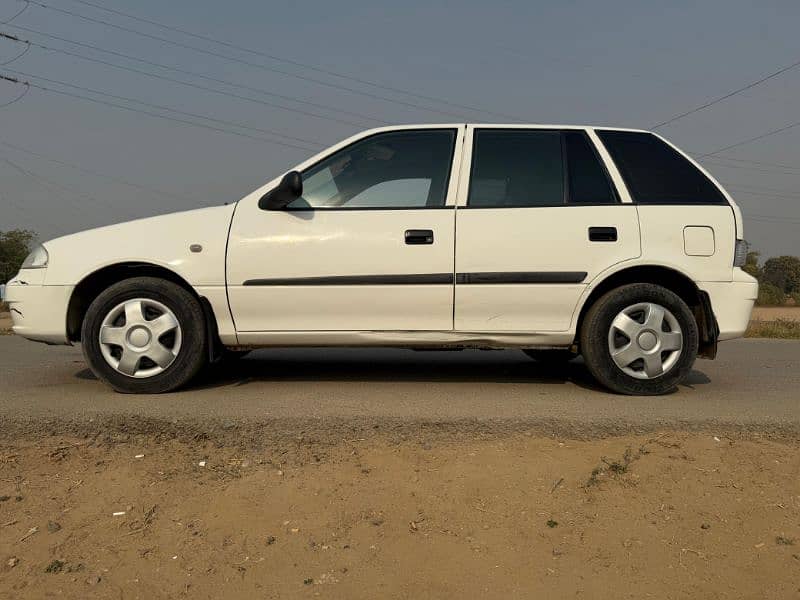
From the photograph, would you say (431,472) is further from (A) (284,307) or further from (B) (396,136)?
(B) (396,136)

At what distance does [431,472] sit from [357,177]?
2.29 metres

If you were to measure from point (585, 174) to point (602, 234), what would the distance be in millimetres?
469

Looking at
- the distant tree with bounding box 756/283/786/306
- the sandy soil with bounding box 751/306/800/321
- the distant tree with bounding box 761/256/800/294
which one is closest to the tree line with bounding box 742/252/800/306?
the distant tree with bounding box 761/256/800/294

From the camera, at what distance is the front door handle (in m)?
4.22

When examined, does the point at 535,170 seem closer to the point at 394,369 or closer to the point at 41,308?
the point at 394,369

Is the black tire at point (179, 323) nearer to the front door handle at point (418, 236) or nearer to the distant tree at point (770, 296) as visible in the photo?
the front door handle at point (418, 236)

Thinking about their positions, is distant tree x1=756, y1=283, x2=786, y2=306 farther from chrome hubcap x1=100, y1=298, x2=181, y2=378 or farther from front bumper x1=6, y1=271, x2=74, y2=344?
front bumper x1=6, y1=271, x2=74, y2=344

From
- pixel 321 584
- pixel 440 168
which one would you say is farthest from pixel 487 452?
pixel 440 168

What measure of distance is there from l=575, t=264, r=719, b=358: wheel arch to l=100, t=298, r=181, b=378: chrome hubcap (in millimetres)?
2684

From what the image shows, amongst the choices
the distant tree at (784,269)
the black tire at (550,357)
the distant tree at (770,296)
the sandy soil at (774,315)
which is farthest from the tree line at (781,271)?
the black tire at (550,357)

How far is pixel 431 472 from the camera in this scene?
2.82 m

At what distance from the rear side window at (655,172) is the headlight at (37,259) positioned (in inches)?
152

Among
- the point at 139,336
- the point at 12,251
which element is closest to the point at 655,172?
the point at 139,336

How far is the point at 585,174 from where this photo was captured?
4.45 metres
